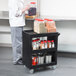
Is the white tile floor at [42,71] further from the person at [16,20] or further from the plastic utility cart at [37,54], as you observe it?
the person at [16,20]

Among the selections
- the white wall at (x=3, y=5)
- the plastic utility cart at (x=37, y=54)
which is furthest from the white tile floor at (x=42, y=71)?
the white wall at (x=3, y=5)

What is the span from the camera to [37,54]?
3289 millimetres

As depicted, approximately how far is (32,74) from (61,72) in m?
0.53

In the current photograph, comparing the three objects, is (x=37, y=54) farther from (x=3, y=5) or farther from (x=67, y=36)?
(x=3, y=5)

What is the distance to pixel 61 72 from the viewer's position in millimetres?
3229

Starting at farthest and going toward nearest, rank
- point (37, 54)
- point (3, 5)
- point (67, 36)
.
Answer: point (3, 5) → point (67, 36) → point (37, 54)

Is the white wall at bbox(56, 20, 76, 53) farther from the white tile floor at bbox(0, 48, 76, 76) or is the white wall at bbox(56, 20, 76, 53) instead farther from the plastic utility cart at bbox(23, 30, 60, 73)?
the plastic utility cart at bbox(23, 30, 60, 73)

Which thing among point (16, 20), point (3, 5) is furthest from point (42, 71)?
point (3, 5)

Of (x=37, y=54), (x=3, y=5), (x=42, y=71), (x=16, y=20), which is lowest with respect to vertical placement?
(x=42, y=71)

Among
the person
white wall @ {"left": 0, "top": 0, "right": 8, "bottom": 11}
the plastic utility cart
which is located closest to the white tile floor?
the plastic utility cart

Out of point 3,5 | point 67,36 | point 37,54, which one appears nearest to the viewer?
point 37,54

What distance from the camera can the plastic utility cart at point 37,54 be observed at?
3.09 m

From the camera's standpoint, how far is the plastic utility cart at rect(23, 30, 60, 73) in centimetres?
309

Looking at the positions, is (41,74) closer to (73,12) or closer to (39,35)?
(39,35)
